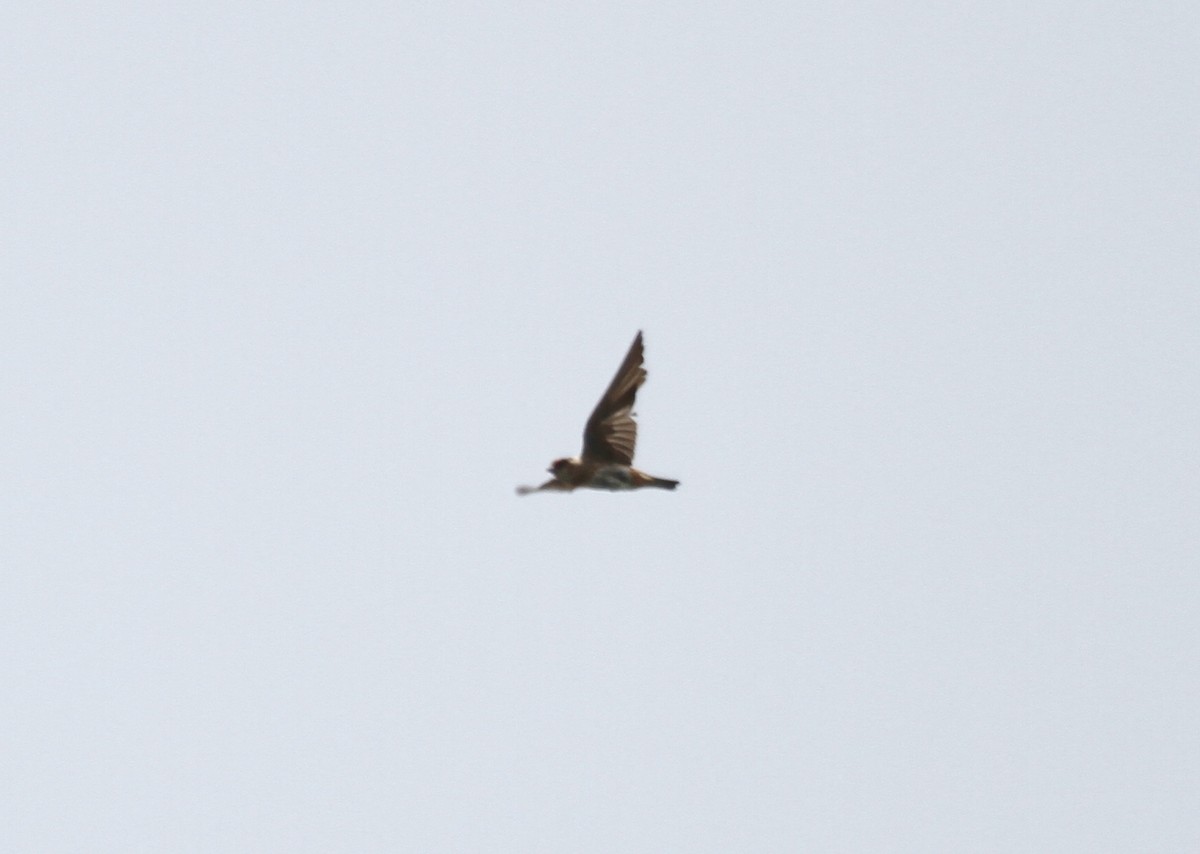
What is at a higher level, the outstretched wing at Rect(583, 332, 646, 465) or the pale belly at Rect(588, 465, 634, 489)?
the outstretched wing at Rect(583, 332, 646, 465)

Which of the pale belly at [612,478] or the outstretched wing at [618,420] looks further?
the pale belly at [612,478]

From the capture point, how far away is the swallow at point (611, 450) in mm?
23938

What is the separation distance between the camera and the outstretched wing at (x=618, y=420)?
23875 millimetres

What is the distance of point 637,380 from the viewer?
2394cm

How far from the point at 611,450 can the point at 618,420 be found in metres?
0.43

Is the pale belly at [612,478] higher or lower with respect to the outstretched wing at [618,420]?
lower

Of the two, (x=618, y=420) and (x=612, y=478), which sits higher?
(x=618, y=420)

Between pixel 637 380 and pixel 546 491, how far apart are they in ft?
6.64

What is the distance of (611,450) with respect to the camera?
24.2 metres

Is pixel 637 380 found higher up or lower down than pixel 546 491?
higher up

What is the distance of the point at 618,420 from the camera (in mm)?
24156

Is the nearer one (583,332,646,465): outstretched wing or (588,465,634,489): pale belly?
(583,332,646,465): outstretched wing

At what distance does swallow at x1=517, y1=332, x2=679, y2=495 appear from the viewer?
78.5 ft

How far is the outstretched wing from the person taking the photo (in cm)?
2388
